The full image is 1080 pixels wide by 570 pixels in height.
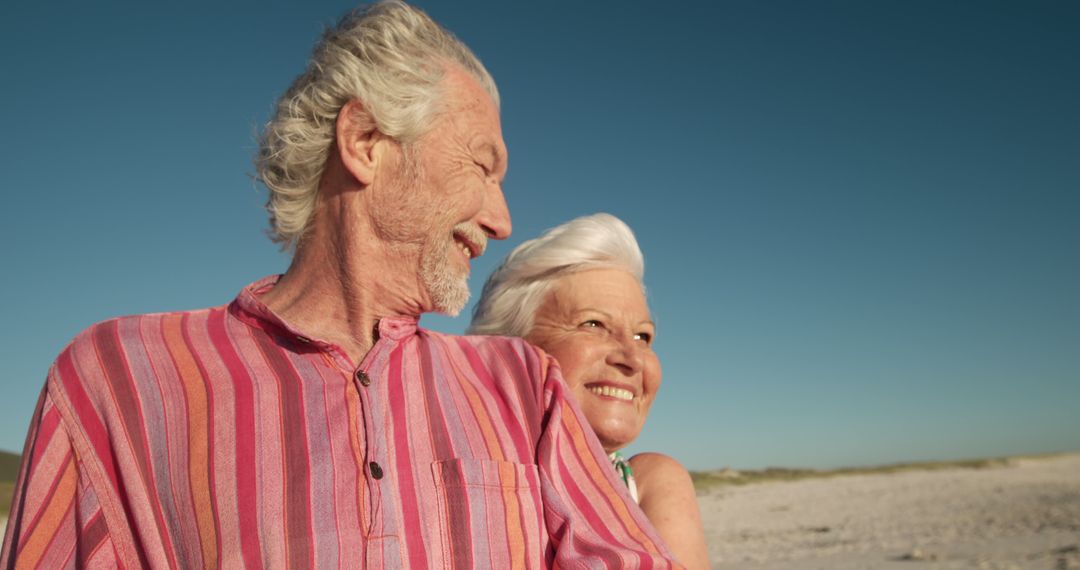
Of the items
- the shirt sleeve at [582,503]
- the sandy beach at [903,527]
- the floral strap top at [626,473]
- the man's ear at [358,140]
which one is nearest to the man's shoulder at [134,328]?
the man's ear at [358,140]

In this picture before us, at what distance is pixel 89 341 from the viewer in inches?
72.7

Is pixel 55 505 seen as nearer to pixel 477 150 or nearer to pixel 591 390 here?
pixel 477 150

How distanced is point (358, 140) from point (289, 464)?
2.96 ft

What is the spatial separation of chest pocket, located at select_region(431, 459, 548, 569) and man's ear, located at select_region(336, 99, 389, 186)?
32.2 inches

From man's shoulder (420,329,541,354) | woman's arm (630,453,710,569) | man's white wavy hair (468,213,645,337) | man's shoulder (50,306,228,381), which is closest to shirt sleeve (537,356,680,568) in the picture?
man's shoulder (420,329,541,354)

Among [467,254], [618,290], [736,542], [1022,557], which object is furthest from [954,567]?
[467,254]

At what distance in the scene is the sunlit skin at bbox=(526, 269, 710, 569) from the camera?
9.20 feet

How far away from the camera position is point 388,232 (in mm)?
2098

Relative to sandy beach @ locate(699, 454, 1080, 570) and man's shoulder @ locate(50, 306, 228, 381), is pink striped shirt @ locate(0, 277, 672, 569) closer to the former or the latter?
man's shoulder @ locate(50, 306, 228, 381)

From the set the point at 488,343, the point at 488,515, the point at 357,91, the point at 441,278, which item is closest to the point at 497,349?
the point at 488,343

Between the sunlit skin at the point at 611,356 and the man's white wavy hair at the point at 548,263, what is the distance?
1.5 inches

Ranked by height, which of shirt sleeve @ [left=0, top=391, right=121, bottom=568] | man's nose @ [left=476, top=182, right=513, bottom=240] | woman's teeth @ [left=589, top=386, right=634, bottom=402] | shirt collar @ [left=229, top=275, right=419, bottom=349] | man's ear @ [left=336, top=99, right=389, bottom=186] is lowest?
shirt sleeve @ [left=0, top=391, right=121, bottom=568]

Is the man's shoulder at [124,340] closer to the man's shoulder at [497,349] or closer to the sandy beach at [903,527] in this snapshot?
the man's shoulder at [497,349]

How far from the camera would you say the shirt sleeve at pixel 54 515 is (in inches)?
63.2
